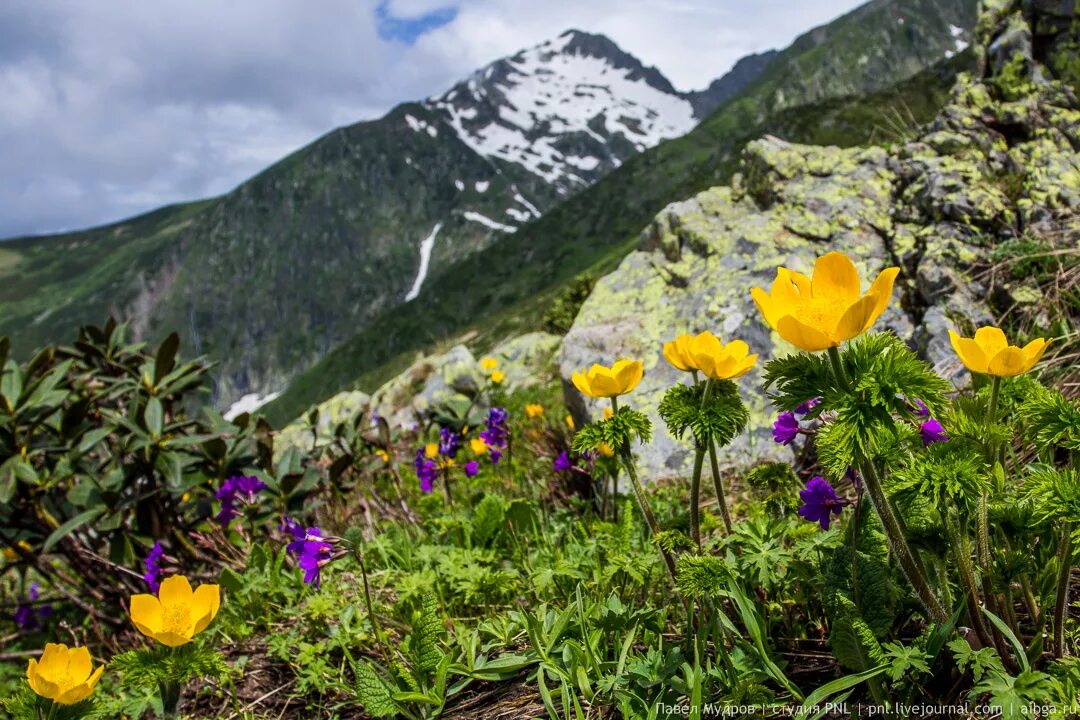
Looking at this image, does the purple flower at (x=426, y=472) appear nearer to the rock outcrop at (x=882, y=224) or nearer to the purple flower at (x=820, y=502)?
the rock outcrop at (x=882, y=224)

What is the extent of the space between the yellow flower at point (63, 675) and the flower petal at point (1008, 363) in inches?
104

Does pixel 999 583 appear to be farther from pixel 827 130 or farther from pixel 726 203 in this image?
pixel 827 130

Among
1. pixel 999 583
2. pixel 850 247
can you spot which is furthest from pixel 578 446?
pixel 850 247

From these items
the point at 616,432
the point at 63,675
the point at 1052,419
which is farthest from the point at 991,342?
the point at 63,675

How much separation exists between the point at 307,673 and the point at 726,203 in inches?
245

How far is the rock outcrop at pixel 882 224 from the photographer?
4703 mm

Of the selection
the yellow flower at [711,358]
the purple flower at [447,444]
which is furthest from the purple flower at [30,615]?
the yellow flower at [711,358]

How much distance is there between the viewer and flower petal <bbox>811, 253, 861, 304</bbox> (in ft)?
5.20

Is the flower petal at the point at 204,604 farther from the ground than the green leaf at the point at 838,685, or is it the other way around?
the flower petal at the point at 204,604

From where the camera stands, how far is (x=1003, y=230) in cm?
500

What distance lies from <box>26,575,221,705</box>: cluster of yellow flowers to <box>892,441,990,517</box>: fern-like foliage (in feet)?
6.95

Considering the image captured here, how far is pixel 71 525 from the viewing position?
3680 mm

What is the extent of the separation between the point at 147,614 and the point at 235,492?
2092 millimetres

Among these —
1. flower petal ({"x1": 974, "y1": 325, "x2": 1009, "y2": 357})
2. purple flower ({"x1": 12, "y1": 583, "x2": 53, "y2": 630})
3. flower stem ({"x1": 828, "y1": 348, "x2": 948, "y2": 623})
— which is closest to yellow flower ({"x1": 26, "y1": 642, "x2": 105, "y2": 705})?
flower stem ({"x1": 828, "y1": 348, "x2": 948, "y2": 623})
